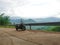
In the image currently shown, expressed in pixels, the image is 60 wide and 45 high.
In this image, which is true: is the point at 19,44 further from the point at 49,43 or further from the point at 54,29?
the point at 54,29

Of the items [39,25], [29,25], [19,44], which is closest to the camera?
[19,44]

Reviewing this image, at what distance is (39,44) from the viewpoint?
10.9 metres

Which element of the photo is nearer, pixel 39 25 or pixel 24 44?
pixel 24 44

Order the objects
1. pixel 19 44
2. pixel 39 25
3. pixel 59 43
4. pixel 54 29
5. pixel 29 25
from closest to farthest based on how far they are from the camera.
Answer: pixel 59 43 → pixel 19 44 → pixel 54 29 → pixel 39 25 → pixel 29 25

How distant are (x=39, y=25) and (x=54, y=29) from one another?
2748mm

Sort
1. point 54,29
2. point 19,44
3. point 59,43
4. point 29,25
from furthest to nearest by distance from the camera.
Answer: point 29,25 < point 54,29 < point 19,44 < point 59,43

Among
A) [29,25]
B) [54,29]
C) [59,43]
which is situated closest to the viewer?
[59,43]

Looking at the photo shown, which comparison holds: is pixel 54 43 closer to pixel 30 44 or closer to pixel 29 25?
pixel 30 44

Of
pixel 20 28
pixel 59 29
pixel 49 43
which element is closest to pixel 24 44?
pixel 49 43

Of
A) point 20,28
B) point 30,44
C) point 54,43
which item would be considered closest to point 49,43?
point 54,43

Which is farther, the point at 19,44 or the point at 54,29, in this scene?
the point at 54,29

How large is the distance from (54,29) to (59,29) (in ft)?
4.22

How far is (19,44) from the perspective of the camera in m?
11.3

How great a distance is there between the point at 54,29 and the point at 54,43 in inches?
381
